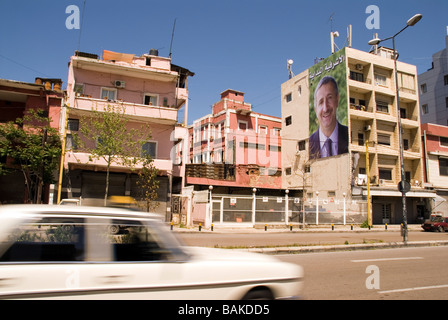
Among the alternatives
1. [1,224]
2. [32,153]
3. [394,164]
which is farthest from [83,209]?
[394,164]

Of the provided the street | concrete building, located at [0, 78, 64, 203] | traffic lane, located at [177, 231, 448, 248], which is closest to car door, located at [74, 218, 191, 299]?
the street

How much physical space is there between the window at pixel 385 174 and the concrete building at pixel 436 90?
59.8ft

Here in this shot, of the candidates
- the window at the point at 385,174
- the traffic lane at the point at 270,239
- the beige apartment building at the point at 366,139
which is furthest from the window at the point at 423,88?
the traffic lane at the point at 270,239

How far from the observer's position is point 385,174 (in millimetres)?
35312

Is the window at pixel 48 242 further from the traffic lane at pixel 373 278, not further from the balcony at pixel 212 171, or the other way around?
the balcony at pixel 212 171

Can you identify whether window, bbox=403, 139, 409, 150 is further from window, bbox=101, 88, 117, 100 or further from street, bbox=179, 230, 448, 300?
window, bbox=101, 88, 117, 100

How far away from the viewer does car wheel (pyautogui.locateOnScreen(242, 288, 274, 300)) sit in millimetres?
3863

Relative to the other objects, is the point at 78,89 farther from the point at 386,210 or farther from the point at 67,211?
the point at 386,210

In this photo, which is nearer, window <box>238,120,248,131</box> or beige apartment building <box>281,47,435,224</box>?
beige apartment building <box>281,47,435,224</box>

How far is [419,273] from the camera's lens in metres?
8.29

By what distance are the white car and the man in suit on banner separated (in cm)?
3186

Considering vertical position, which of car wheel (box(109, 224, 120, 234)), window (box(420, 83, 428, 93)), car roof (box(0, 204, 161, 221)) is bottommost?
car wheel (box(109, 224, 120, 234))

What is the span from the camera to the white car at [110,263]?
3121 mm
